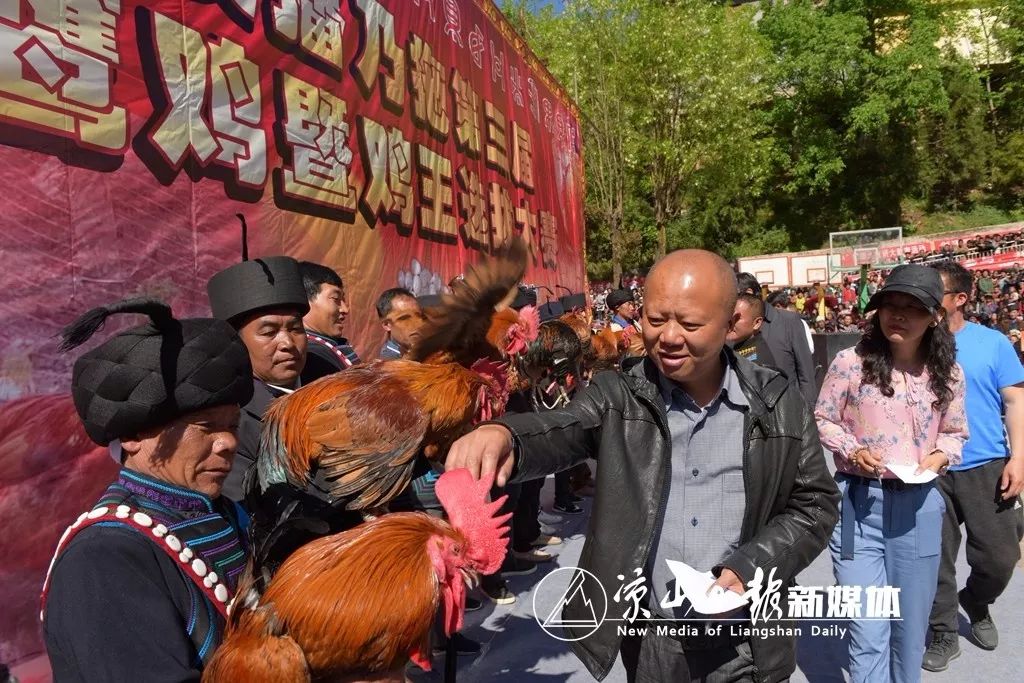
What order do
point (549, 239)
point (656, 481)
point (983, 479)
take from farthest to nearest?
point (549, 239) → point (983, 479) → point (656, 481)

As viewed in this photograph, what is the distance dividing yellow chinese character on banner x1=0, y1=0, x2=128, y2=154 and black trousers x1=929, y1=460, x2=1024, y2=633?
4.56 m

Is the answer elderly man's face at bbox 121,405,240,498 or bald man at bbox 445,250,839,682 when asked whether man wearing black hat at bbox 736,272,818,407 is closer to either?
bald man at bbox 445,250,839,682

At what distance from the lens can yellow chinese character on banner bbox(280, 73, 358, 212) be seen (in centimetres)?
445

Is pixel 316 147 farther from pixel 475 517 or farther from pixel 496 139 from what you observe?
pixel 496 139

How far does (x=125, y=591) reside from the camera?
1303 mm

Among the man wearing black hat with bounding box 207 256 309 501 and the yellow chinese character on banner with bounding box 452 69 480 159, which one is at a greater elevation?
the yellow chinese character on banner with bounding box 452 69 480 159

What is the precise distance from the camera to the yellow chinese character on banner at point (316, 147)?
445cm

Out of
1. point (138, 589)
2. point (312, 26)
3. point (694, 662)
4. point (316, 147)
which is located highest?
point (312, 26)

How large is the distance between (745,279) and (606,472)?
453 cm

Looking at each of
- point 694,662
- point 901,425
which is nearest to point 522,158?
point 901,425

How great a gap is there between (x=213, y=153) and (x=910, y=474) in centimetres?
382

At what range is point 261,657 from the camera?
4.09 ft

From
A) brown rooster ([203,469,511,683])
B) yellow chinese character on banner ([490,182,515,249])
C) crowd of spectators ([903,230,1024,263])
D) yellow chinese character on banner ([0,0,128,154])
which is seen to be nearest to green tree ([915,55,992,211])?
crowd of spectators ([903,230,1024,263])

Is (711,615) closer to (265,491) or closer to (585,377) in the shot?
(265,491)
